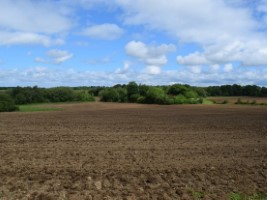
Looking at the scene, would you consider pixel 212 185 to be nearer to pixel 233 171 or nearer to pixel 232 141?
pixel 233 171

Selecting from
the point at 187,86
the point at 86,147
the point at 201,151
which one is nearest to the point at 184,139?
the point at 201,151

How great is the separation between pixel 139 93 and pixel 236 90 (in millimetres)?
19976

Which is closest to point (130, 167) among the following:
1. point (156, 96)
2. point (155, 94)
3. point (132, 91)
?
point (156, 96)

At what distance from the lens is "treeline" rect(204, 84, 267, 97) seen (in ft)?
226

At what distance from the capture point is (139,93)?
213 ft

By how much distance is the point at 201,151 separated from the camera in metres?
14.6

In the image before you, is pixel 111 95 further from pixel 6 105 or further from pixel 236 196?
pixel 236 196

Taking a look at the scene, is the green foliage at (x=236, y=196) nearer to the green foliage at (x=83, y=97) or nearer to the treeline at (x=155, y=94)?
the treeline at (x=155, y=94)

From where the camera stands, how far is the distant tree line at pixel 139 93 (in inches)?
2329

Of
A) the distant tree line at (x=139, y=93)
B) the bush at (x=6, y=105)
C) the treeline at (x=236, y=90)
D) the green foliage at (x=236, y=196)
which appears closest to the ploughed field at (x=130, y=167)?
the green foliage at (x=236, y=196)

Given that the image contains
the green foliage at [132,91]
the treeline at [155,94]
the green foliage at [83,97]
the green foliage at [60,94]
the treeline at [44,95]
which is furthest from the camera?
the green foliage at [83,97]

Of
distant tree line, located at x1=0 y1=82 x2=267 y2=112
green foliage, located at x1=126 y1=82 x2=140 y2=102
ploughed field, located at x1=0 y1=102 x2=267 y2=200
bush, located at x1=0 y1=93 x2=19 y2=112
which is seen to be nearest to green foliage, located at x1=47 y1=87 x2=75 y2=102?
distant tree line, located at x1=0 y1=82 x2=267 y2=112

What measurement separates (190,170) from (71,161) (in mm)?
3635

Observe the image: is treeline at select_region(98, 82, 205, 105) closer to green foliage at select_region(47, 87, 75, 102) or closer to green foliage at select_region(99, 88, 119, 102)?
green foliage at select_region(99, 88, 119, 102)
